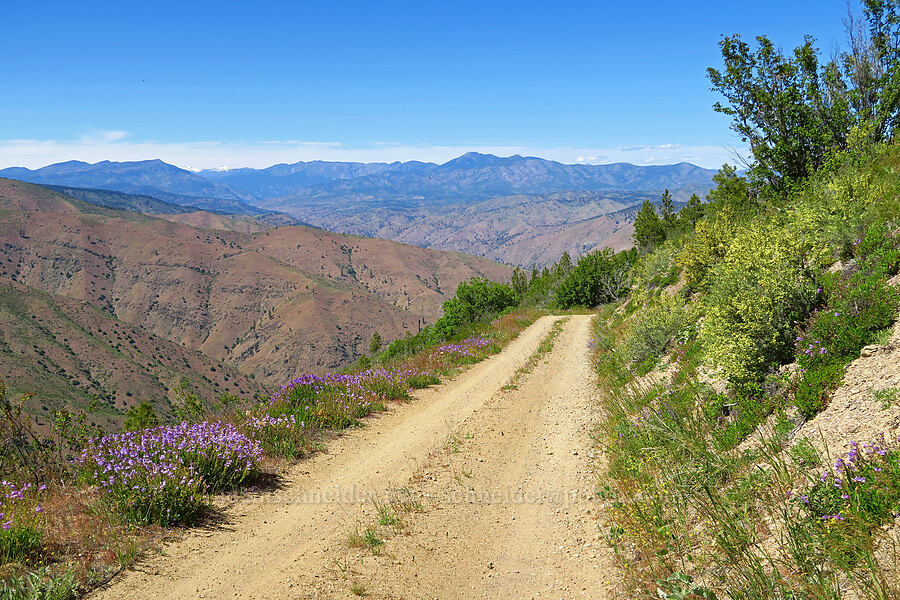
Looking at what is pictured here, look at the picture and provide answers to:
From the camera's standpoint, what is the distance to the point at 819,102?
1669cm

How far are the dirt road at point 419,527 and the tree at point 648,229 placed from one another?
40.3m

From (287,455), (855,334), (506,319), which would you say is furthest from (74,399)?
(855,334)

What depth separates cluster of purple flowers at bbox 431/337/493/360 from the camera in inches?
701

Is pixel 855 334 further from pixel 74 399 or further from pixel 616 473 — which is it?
pixel 74 399

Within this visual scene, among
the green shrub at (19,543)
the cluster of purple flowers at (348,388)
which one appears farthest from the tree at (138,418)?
the green shrub at (19,543)

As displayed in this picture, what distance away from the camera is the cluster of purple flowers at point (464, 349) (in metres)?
17.8

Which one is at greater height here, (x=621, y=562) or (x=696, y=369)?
(x=696, y=369)

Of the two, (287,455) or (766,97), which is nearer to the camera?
A: (287,455)

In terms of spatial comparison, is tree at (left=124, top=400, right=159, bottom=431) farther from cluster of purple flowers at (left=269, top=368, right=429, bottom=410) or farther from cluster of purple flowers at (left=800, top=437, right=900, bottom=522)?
cluster of purple flowers at (left=800, top=437, right=900, bottom=522)

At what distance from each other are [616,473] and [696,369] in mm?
2984

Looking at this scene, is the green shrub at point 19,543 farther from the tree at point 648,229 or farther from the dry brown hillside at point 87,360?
the dry brown hillside at point 87,360

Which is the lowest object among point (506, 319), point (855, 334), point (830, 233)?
point (506, 319)

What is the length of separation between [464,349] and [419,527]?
12790 millimetres

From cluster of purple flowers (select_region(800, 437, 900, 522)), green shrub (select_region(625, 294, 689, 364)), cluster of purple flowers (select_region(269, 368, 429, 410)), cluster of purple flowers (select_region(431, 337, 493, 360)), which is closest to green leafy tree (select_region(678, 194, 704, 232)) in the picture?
cluster of purple flowers (select_region(431, 337, 493, 360))
